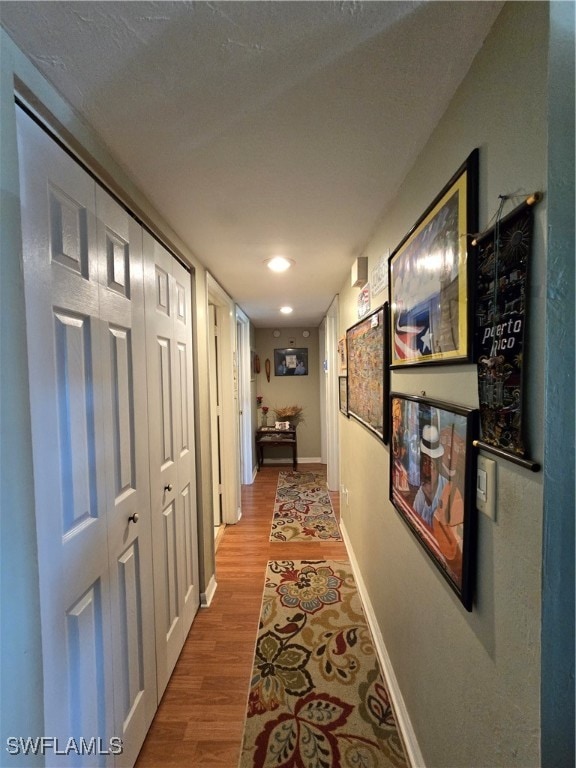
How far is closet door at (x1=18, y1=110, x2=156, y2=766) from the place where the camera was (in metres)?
0.74

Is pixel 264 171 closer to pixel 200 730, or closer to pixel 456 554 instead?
pixel 456 554

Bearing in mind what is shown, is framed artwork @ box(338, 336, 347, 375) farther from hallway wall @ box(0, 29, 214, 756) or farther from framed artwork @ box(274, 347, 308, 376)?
framed artwork @ box(274, 347, 308, 376)

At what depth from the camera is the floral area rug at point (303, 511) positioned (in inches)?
110

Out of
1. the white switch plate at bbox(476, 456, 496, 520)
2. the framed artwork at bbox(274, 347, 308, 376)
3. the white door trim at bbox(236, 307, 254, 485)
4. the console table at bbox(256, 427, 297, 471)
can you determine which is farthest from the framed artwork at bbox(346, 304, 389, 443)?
the framed artwork at bbox(274, 347, 308, 376)

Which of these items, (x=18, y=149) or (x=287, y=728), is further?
(x=287, y=728)

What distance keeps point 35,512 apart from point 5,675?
31 cm

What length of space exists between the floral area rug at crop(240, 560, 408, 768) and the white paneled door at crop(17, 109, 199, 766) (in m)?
0.49

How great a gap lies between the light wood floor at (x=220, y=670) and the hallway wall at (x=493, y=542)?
77 centimetres

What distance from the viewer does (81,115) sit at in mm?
871

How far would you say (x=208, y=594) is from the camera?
6.44 ft

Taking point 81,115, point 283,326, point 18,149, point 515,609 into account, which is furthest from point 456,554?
point 283,326

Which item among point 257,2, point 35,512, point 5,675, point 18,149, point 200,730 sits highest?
point 257,2

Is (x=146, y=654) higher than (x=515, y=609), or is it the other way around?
(x=515, y=609)

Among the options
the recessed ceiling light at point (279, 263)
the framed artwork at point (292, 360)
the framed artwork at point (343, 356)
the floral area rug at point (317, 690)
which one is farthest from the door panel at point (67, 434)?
the framed artwork at point (292, 360)
